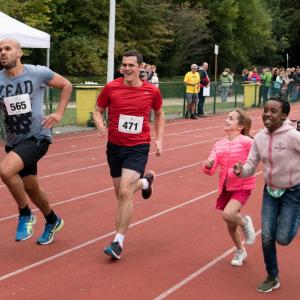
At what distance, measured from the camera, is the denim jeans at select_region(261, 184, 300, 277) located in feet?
17.4

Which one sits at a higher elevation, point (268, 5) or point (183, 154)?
point (268, 5)

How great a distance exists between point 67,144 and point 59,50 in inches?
1154

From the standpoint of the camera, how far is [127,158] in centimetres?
669

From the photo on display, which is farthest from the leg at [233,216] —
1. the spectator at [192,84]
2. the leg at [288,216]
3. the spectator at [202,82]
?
the spectator at [202,82]

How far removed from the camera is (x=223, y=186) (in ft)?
20.2

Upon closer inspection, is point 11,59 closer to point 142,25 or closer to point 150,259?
point 150,259

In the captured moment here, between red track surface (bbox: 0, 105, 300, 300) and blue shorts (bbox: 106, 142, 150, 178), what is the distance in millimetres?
792

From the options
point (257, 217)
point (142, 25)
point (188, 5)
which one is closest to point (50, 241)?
point (257, 217)

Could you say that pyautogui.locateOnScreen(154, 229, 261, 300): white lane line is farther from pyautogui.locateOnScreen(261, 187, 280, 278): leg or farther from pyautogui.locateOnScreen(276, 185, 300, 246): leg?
pyautogui.locateOnScreen(276, 185, 300, 246): leg

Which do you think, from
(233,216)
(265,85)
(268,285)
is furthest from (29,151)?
(265,85)

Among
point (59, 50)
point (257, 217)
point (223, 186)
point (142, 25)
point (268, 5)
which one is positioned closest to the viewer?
point (223, 186)

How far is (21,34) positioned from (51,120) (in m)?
9.62

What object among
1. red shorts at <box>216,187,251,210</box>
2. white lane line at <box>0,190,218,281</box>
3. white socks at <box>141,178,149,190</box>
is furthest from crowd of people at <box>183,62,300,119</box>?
red shorts at <box>216,187,251,210</box>

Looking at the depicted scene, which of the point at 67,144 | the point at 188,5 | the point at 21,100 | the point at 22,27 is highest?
the point at 188,5
